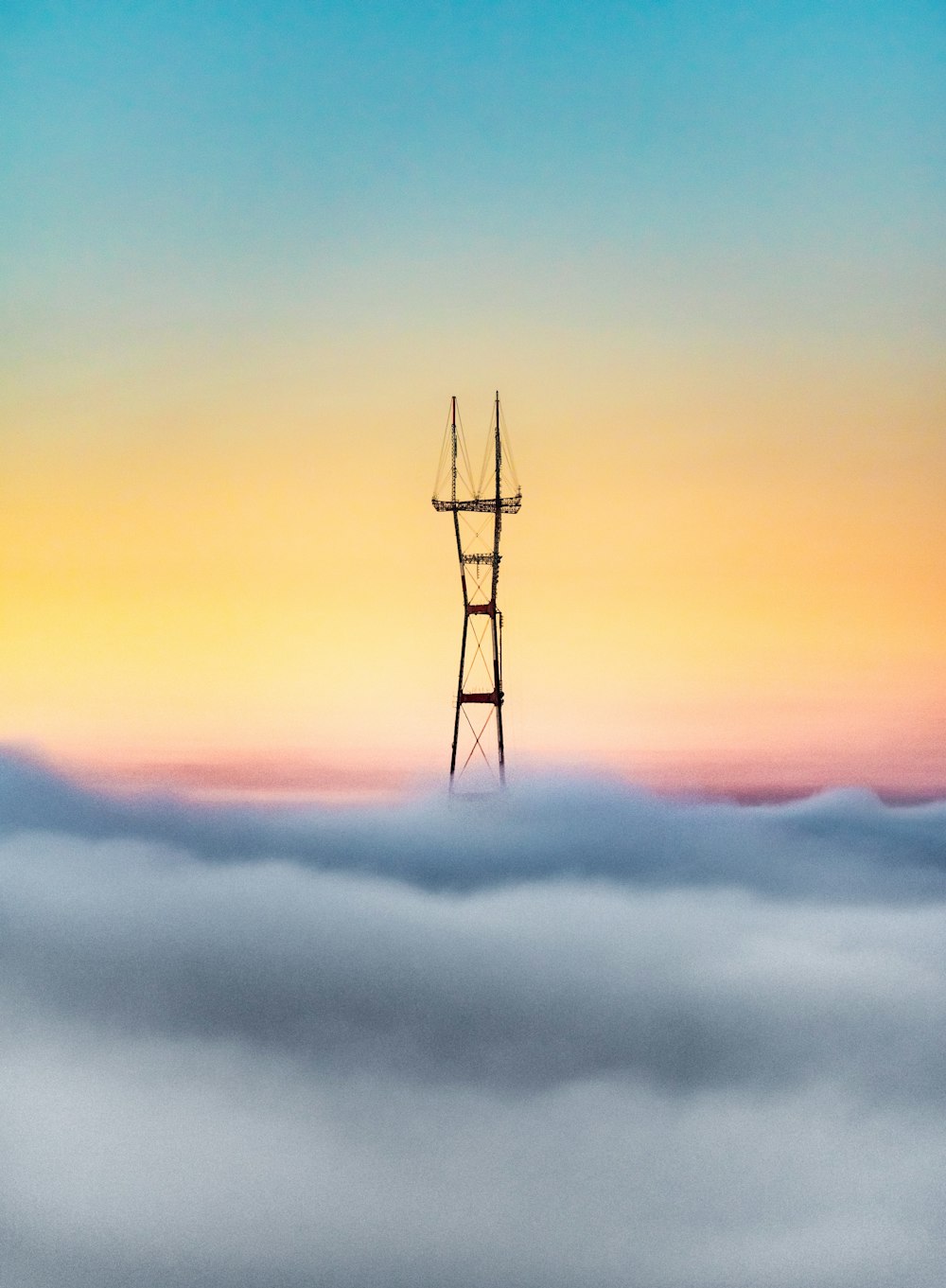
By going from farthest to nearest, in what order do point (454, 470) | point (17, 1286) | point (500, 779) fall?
point (17, 1286), point (500, 779), point (454, 470)

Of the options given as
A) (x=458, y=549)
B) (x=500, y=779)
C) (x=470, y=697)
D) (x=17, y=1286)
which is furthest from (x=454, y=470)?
(x=17, y=1286)

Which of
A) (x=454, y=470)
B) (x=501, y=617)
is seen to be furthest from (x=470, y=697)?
(x=454, y=470)

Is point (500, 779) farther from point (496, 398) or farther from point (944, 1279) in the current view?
point (944, 1279)

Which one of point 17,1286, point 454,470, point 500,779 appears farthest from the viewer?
point 17,1286

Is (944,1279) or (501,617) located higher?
(501,617)

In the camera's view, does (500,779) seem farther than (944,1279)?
No

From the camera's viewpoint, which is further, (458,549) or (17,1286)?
(17,1286)

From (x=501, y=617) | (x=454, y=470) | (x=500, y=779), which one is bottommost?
(x=500, y=779)

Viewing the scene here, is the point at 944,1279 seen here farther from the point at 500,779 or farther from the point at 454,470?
the point at 454,470

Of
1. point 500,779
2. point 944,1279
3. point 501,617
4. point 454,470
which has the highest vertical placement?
point 454,470
